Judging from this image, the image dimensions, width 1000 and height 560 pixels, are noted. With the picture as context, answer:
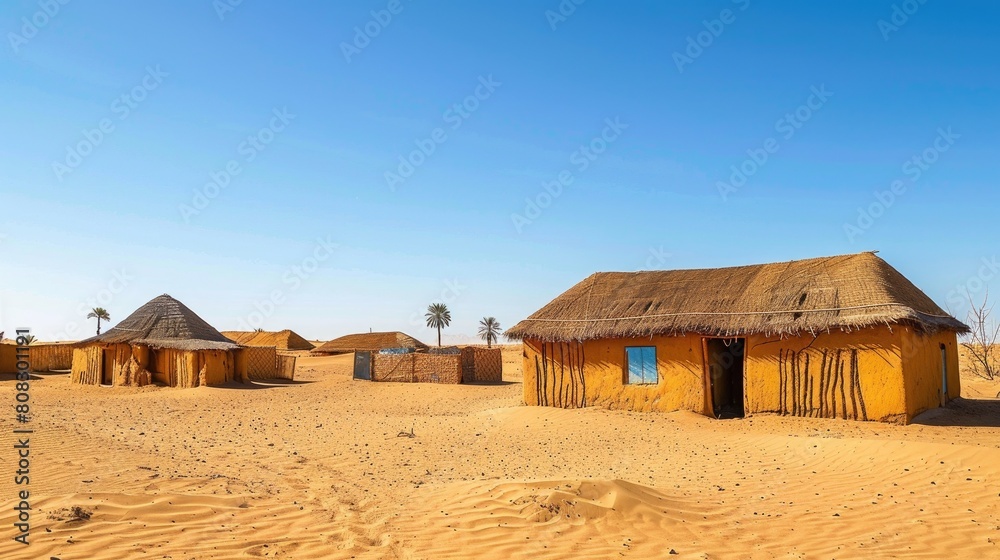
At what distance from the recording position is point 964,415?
52.4ft

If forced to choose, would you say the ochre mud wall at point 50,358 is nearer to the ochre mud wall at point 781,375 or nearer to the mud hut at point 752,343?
the mud hut at point 752,343

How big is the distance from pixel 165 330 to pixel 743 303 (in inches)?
841

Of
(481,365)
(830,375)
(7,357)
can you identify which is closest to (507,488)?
(830,375)

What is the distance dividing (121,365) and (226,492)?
20.1 meters

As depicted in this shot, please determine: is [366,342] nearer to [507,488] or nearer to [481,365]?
[481,365]

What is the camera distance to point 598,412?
55.1 feet

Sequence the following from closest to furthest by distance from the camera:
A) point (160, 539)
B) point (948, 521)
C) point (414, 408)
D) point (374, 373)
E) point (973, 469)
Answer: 1. point (160, 539)
2. point (948, 521)
3. point (973, 469)
4. point (414, 408)
5. point (374, 373)

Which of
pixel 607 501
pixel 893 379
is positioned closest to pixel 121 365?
pixel 607 501

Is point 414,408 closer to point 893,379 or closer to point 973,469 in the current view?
point 893,379

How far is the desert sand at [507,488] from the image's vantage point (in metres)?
6.47

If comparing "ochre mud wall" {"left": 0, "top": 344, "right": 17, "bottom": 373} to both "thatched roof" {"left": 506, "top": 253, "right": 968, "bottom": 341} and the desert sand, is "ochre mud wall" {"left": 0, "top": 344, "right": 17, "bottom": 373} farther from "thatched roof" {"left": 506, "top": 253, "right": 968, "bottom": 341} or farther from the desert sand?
"thatched roof" {"left": 506, "top": 253, "right": 968, "bottom": 341}

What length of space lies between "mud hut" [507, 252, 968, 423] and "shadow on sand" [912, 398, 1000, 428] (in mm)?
332

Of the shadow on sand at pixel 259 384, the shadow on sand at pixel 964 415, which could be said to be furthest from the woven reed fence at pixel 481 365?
the shadow on sand at pixel 964 415

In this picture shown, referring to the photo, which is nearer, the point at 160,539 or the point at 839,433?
the point at 160,539
